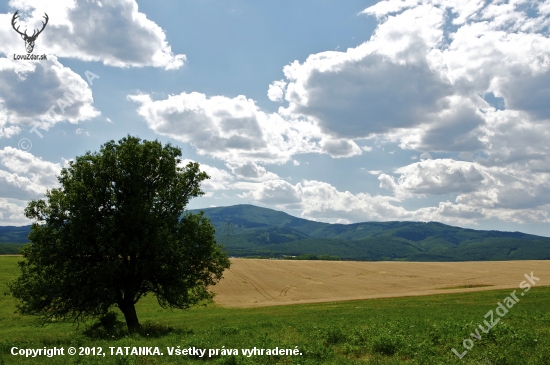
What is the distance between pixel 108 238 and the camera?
Result: 1124 inches

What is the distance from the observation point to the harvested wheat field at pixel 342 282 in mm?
73119

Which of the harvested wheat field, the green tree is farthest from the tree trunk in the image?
the harvested wheat field

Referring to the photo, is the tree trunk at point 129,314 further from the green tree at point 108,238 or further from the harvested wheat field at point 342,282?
the harvested wheat field at point 342,282

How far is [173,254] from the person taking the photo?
2948 centimetres

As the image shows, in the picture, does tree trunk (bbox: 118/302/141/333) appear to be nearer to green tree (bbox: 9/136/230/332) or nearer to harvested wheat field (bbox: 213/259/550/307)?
green tree (bbox: 9/136/230/332)

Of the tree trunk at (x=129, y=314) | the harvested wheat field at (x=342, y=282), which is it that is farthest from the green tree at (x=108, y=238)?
the harvested wheat field at (x=342, y=282)

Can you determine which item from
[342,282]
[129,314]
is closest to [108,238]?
[129,314]

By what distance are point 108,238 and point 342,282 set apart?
7385 centimetres

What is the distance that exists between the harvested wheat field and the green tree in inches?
1421

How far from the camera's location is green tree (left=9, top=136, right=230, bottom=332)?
28.0m

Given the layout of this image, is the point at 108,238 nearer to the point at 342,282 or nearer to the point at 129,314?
the point at 129,314

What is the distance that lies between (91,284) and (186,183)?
10.3 m

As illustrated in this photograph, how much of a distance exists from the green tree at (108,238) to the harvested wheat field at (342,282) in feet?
118

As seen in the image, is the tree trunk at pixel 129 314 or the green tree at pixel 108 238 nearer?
Answer: the green tree at pixel 108 238
